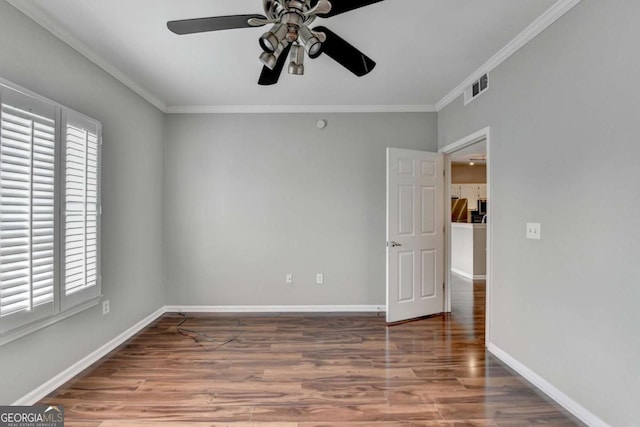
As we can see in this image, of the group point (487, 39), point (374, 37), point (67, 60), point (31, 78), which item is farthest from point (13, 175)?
point (487, 39)

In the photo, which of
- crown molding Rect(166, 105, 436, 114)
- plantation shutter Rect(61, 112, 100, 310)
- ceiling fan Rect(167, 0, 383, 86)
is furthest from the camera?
crown molding Rect(166, 105, 436, 114)

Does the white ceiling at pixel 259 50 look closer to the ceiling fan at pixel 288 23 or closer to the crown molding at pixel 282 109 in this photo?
the crown molding at pixel 282 109

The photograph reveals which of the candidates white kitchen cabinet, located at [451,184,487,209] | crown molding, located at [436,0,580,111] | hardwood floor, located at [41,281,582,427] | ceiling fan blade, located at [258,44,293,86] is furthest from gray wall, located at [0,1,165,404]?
white kitchen cabinet, located at [451,184,487,209]

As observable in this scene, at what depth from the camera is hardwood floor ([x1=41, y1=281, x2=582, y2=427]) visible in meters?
1.92

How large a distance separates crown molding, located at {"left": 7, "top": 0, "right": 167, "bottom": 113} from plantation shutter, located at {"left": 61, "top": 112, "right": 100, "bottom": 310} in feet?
1.85

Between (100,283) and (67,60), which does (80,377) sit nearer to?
(100,283)

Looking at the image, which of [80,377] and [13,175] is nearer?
[13,175]

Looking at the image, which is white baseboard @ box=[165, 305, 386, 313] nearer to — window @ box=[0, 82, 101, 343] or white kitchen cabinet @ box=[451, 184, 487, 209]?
window @ box=[0, 82, 101, 343]

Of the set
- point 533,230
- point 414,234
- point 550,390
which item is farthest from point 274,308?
point 533,230

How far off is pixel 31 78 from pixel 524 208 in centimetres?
363

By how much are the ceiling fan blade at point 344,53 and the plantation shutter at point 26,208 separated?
1852 mm

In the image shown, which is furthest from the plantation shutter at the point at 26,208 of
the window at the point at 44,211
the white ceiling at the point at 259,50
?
the white ceiling at the point at 259,50

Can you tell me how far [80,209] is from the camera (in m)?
2.35

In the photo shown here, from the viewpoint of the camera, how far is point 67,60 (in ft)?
7.57
